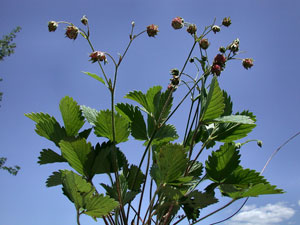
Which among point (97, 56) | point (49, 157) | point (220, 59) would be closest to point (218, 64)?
point (220, 59)

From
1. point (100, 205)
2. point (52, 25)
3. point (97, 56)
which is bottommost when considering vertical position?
point (100, 205)

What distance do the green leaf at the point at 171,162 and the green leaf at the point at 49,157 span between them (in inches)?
14.1

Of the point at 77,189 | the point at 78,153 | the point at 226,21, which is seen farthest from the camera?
the point at 226,21

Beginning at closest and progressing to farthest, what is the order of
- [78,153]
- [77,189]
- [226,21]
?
[77,189], [78,153], [226,21]

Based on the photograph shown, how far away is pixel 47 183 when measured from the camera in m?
0.98

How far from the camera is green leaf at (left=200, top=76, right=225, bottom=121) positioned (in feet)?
2.92

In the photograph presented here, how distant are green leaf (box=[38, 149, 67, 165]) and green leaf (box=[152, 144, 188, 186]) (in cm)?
36

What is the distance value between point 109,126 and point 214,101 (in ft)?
1.06

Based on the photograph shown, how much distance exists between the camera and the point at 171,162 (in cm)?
81

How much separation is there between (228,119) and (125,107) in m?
0.35

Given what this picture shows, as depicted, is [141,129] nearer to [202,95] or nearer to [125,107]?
[125,107]

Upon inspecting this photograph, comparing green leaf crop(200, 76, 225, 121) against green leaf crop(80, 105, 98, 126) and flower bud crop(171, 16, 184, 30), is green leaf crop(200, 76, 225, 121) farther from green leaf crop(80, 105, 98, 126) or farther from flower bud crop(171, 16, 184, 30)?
green leaf crop(80, 105, 98, 126)

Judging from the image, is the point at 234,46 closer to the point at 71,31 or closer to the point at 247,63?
the point at 247,63

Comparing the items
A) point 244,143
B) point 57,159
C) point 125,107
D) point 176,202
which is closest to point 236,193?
point 176,202
